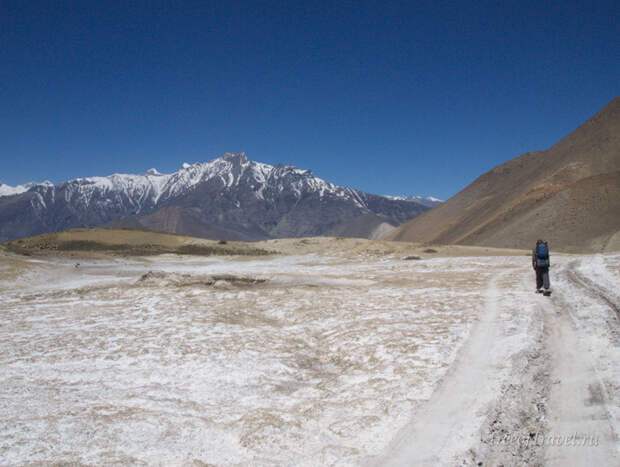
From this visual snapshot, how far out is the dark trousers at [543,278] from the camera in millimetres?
14812

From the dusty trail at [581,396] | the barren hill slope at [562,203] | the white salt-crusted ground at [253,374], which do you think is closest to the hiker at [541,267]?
the white salt-crusted ground at [253,374]

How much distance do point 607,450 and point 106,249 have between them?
207 feet

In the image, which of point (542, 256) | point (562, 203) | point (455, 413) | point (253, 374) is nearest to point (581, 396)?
point (455, 413)

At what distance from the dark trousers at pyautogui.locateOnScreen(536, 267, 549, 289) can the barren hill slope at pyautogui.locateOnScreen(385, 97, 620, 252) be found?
1900 inches

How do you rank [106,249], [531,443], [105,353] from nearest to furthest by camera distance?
[531,443]
[105,353]
[106,249]

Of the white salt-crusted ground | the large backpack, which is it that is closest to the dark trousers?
the large backpack

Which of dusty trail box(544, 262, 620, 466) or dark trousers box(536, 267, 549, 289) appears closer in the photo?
dusty trail box(544, 262, 620, 466)

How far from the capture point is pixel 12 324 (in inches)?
489

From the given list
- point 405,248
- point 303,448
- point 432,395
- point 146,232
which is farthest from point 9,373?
point 146,232

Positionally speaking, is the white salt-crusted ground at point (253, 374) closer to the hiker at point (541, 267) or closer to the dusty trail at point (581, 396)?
the dusty trail at point (581, 396)

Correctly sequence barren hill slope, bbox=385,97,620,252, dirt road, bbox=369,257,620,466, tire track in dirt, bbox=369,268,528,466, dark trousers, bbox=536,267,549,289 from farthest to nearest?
barren hill slope, bbox=385,97,620,252 → dark trousers, bbox=536,267,549,289 → tire track in dirt, bbox=369,268,528,466 → dirt road, bbox=369,257,620,466

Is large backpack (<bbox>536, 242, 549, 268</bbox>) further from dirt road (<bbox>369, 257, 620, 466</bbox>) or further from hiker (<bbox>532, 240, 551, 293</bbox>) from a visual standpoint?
dirt road (<bbox>369, 257, 620, 466</bbox>)

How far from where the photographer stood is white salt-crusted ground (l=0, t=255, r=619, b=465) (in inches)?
205

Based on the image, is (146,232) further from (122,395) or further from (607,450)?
(607,450)
